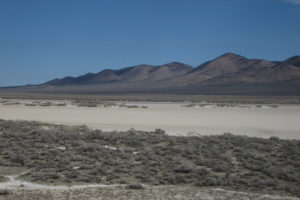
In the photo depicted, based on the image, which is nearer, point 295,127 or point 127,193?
point 127,193

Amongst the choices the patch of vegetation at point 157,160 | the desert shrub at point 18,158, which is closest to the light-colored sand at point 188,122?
the patch of vegetation at point 157,160

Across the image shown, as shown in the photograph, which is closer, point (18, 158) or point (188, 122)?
point (18, 158)

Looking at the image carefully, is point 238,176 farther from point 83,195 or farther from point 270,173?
point 83,195

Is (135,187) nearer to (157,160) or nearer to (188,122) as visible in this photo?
(157,160)

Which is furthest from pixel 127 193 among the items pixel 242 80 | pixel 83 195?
pixel 242 80

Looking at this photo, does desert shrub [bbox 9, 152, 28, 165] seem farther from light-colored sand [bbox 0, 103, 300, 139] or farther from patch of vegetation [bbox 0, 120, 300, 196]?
light-colored sand [bbox 0, 103, 300, 139]

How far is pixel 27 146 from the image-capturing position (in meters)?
15.6

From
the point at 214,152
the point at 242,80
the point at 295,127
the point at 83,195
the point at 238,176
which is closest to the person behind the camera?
the point at 83,195

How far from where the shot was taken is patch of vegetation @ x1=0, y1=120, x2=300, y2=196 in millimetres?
10742

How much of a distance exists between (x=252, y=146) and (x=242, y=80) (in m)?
166

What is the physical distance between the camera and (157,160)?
13422mm

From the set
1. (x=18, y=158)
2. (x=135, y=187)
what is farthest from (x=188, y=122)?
(x=135, y=187)

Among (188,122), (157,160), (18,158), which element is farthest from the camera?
(188,122)

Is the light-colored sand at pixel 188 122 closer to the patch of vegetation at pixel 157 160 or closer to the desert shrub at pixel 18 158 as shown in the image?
the patch of vegetation at pixel 157 160
